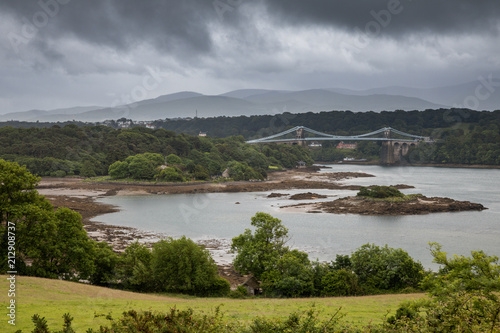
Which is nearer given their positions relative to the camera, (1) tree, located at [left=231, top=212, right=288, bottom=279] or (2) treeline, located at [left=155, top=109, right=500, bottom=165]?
(1) tree, located at [left=231, top=212, right=288, bottom=279]

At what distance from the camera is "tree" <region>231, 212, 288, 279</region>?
14.9 metres

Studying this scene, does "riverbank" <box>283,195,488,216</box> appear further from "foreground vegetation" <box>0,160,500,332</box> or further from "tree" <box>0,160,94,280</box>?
"tree" <box>0,160,94,280</box>

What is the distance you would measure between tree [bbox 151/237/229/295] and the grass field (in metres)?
0.80

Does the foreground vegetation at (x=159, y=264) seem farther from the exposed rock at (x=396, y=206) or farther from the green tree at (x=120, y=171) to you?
the green tree at (x=120, y=171)

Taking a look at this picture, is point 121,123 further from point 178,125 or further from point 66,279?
point 66,279

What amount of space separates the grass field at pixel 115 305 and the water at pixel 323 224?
7693 millimetres

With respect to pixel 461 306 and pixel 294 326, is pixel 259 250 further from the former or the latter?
pixel 461 306

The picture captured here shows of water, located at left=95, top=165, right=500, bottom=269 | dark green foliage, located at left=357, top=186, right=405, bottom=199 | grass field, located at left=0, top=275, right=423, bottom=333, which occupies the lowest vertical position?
water, located at left=95, top=165, right=500, bottom=269

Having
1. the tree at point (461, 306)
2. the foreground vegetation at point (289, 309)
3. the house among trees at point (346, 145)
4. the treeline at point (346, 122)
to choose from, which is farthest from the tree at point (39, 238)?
the house among trees at point (346, 145)

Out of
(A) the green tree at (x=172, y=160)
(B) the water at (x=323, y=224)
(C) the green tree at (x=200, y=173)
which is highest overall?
(A) the green tree at (x=172, y=160)

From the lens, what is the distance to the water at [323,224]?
72.4 ft

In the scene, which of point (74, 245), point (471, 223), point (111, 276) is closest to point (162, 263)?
point (111, 276)

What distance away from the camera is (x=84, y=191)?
42.8 meters

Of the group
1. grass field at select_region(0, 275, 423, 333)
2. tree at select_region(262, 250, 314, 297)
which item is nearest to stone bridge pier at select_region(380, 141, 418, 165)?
tree at select_region(262, 250, 314, 297)
